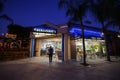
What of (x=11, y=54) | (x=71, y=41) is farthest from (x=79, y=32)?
(x=11, y=54)

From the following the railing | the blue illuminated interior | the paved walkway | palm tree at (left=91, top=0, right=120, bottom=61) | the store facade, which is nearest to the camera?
the paved walkway

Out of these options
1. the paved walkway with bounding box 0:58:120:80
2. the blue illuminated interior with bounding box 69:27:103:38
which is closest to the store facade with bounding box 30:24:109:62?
the blue illuminated interior with bounding box 69:27:103:38

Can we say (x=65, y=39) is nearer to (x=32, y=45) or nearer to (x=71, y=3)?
(x=71, y=3)

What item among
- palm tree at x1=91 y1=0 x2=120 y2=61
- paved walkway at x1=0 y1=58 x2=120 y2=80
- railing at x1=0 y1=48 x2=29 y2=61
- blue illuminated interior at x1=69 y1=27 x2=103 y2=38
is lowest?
paved walkway at x1=0 y1=58 x2=120 y2=80

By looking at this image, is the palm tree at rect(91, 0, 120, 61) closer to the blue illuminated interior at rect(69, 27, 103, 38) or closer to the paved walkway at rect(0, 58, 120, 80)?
the blue illuminated interior at rect(69, 27, 103, 38)

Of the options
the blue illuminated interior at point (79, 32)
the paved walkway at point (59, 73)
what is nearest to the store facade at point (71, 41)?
the blue illuminated interior at point (79, 32)

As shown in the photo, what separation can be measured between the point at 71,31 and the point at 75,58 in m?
→ 3.80

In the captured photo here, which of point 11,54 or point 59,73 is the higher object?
point 11,54

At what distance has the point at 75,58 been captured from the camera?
58.0ft

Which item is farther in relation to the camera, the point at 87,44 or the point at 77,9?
the point at 87,44

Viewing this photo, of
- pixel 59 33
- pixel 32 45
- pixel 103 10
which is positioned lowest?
pixel 32 45

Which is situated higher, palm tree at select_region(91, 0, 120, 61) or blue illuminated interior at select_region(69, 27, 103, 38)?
palm tree at select_region(91, 0, 120, 61)

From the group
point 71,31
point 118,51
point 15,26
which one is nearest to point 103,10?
point 71,31

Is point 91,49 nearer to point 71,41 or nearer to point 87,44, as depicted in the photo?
point 87,44
